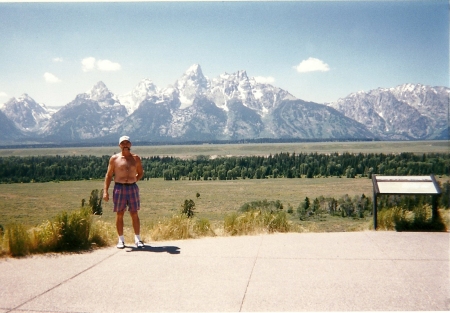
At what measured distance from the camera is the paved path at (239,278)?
450 cm

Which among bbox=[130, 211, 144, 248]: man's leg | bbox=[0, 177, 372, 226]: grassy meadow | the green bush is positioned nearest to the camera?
the green bush

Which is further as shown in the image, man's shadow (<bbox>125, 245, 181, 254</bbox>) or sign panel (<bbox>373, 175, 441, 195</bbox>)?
sign panel (<bbox>373, 175, 441, 195</bbox>)

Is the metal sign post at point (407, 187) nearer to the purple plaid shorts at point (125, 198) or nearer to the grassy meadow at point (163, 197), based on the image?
the purple plaid shorts at point (125, 198)

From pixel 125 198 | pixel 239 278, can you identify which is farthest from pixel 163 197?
pixel 239 278

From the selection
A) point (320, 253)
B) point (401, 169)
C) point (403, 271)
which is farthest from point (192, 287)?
point (401, 169)

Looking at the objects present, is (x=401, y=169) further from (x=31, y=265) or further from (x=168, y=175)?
(x=31, y=265)

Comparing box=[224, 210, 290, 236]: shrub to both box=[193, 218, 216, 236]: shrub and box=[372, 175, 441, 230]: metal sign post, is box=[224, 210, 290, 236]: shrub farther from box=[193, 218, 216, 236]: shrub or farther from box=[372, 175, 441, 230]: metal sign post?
box=[372, 175, 441, 230]: metal sign post

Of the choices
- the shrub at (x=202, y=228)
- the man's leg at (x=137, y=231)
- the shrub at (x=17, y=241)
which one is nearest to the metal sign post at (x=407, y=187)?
the shrub at (x=202, y=228)

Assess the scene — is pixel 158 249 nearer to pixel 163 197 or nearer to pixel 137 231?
pixel 137 231

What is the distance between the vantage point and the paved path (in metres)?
4.50

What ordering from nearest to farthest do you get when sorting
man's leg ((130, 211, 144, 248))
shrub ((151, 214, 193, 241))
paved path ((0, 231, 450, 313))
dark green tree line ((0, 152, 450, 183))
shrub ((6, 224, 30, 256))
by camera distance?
paved path ((0, 231, 450, 313))
shrub ((6, 224, 30, 256))
man's leg ((130, 211, 144, 248))
shrub ((151, 214, 193, 241))
dark green tree line ((0, 152, 450, 183))

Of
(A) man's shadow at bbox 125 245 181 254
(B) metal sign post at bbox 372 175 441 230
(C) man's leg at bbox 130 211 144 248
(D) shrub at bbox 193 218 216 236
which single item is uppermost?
(B) metal sign post at bbox 372 175 441 230

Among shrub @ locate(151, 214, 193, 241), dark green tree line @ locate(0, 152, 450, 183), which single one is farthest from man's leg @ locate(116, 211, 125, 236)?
dark green tree line @ locate(0, 152, 450, 183)

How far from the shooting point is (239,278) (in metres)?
5.32
